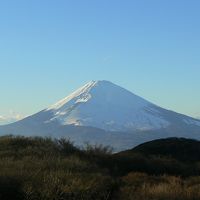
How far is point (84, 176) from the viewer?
17.8 m

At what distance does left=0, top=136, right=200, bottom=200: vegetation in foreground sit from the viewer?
49.5ft

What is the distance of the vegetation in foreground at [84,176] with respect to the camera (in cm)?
1508

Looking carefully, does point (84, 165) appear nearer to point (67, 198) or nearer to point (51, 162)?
point (51, 162)

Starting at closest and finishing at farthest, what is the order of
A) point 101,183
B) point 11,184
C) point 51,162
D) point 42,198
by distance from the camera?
point 42,198 → point 11,184 → point 101,183 → point 51,162

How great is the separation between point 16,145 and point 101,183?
448 inches

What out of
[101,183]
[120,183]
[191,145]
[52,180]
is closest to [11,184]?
[52,180]

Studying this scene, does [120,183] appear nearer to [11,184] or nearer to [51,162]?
[51,162]

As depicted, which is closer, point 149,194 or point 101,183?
point 149,194

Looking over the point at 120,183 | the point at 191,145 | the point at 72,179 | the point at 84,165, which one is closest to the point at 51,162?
the point at 84,165

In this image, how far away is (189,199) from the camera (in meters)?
16.0

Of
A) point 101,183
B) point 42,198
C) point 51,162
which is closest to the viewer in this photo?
point 42,198

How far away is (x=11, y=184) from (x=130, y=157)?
40.7ft

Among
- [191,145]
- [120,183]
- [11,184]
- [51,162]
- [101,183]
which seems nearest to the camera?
[11,184]

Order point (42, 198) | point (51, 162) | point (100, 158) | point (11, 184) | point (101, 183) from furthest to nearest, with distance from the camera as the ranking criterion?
point (100, 158) → point (51, 162) → point (101, 183) → point (11, 184) → point (42, 198)
